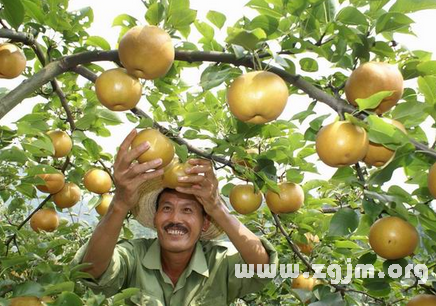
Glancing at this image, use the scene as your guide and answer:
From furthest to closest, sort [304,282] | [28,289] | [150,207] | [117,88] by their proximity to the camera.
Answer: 1. [304,282]
2. [150,207]
3. [28,289]
4. [117,88]

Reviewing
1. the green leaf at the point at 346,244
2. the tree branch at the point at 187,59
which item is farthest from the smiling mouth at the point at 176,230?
the tree branch at the point at 187,59

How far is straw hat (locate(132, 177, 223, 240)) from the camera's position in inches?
115

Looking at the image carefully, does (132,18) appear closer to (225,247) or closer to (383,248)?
(383,248)

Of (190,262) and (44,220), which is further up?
(44,220)

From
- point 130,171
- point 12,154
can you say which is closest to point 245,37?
point 130,171

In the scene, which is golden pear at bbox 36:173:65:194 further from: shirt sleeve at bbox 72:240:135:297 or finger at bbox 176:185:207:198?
finger at bbox 176:185:207:198

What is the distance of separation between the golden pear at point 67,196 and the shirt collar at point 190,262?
0.74 m

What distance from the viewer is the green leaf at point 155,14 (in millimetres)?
1586

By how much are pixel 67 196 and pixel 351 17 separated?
249 centimetres

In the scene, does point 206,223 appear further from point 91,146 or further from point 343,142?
point 343,142

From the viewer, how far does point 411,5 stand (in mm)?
1483

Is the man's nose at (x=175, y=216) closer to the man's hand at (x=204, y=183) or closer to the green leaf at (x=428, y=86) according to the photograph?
the man's hand at (x=204, y=183)

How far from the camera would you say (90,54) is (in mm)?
1737

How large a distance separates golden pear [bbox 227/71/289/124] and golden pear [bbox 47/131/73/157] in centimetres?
146
